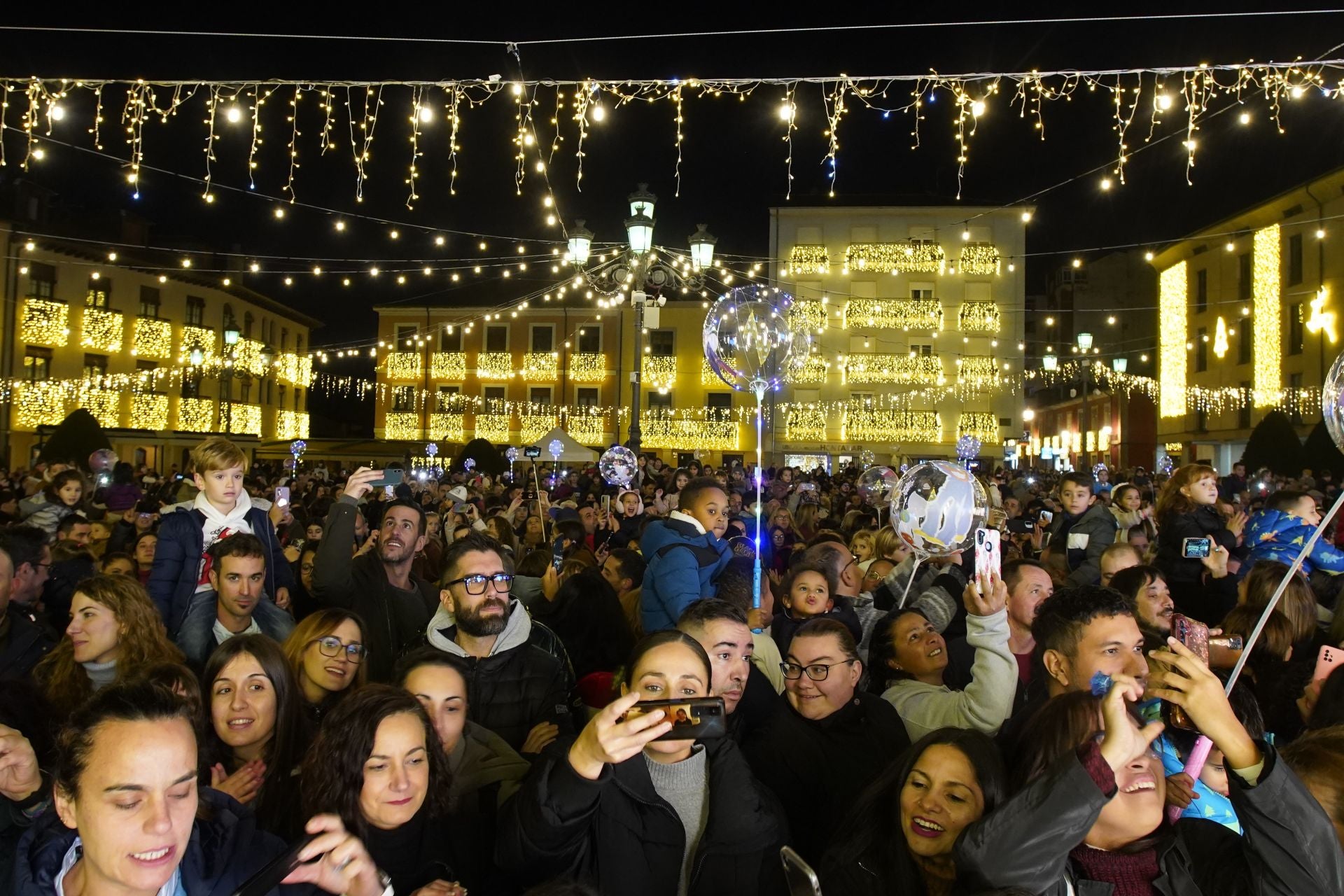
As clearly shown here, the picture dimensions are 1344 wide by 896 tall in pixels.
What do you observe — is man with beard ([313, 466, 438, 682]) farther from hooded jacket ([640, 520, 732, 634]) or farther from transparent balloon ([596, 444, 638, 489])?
transparent balloon ([596, 444, 638, 489])

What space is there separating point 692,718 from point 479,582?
166 cm

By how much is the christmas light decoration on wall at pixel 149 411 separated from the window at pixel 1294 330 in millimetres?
40371

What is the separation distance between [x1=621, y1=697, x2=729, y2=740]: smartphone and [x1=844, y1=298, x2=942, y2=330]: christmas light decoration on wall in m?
36.8

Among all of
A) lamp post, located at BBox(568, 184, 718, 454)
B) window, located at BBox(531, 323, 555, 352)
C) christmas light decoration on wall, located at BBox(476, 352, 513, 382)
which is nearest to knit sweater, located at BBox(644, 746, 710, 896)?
lamp post, located at BBox(568, 184, 718, 454)

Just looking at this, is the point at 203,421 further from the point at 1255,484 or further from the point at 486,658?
the point at 486,658

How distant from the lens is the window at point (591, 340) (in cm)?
4022

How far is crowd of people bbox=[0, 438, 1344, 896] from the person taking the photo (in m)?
2.08

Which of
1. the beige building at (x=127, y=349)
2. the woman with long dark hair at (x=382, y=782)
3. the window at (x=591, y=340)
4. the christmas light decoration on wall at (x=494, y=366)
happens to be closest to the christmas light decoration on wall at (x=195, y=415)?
the beige building at (x=127, y=349)

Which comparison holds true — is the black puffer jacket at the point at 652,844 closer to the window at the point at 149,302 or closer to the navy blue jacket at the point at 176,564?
the navy blue jacket at the point at 176,564

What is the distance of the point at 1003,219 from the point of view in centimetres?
3775

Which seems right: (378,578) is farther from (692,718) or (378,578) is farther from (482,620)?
(692,718)

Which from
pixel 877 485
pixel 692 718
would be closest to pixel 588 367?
pixel 877 485

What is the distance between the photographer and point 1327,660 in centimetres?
371

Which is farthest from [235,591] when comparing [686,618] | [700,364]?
[700,364]
